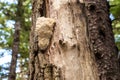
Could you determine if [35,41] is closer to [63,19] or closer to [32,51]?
[32,51]

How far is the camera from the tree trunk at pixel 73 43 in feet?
4.39

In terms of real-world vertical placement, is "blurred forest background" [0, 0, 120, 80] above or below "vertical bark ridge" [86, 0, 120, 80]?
above

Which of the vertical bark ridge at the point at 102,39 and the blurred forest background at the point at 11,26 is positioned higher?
the blurred forest background at the point at 11,26

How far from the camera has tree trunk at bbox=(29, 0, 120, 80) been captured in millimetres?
1337

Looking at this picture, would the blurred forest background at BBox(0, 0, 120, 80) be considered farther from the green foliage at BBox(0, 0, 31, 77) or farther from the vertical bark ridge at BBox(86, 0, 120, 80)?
the vertical bark ridge at BBox(86, 0, 120, 80)

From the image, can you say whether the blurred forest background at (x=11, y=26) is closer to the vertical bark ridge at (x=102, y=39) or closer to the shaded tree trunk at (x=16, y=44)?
the shaded tree trunk at (x=16, y=44)

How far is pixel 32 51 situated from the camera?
59.0 inches

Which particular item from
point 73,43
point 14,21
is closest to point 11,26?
point 14,21

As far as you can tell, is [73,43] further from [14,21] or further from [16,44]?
[14,21]

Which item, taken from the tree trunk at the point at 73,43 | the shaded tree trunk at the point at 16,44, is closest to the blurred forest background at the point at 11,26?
the shaded tree trunk at the point at 16,44

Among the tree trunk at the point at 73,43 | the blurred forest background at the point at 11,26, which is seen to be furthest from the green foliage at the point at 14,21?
the tree trunk at the point at 73,43

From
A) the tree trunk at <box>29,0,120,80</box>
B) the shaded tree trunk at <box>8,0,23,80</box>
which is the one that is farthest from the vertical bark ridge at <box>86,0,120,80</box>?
the shaded tree trunk at <box>8,0,23,80</box>

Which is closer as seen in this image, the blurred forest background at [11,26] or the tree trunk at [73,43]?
the tree trunk at [73,43]

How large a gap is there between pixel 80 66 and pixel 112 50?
24 cm
